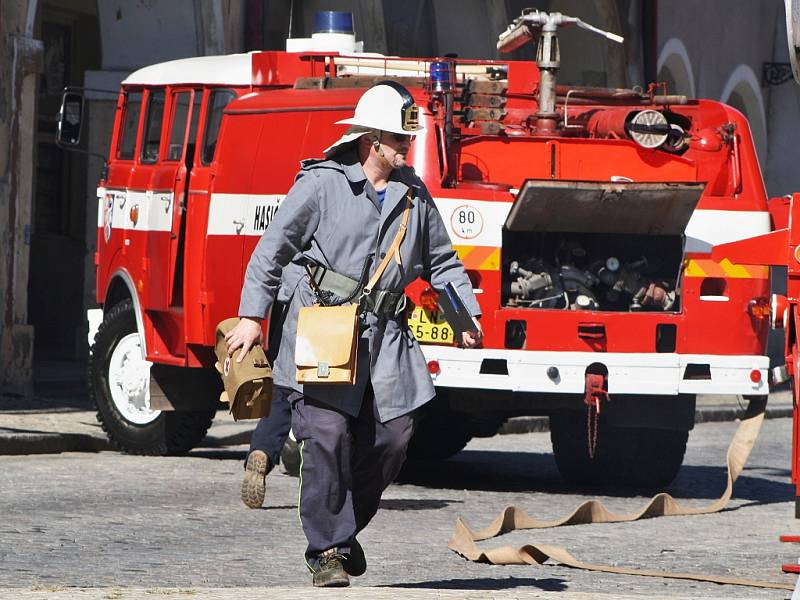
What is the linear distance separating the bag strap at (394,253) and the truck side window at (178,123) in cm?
579

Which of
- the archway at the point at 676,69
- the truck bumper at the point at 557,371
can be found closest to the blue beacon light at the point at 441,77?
the truck bumper at the point at 557,371

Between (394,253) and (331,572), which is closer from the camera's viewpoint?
(331,572)

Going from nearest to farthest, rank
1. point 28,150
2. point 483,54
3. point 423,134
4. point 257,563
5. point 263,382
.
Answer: point 263,382 < point 257,563 < point 423,134 < point 28,150 < point 483,54

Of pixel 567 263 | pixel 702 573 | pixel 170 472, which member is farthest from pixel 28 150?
pixel 702 573

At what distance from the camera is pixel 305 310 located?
7066mm

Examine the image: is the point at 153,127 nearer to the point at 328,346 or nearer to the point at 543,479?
the point at 543,479

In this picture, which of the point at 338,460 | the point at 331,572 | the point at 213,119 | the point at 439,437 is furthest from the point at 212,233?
the point at 331,572

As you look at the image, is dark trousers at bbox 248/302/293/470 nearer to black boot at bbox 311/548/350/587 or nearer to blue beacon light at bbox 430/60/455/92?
blue beacon light at bbox 430/60/455/92

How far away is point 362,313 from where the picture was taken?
714 centimetres

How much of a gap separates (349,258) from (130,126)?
6.80m

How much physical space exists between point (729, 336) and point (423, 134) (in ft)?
6.95

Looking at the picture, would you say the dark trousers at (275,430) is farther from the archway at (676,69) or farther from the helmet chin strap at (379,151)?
the archway at (676,69)

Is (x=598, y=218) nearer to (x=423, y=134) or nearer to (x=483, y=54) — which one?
(x=423, y=134)

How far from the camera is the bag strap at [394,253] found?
715 centimetres
